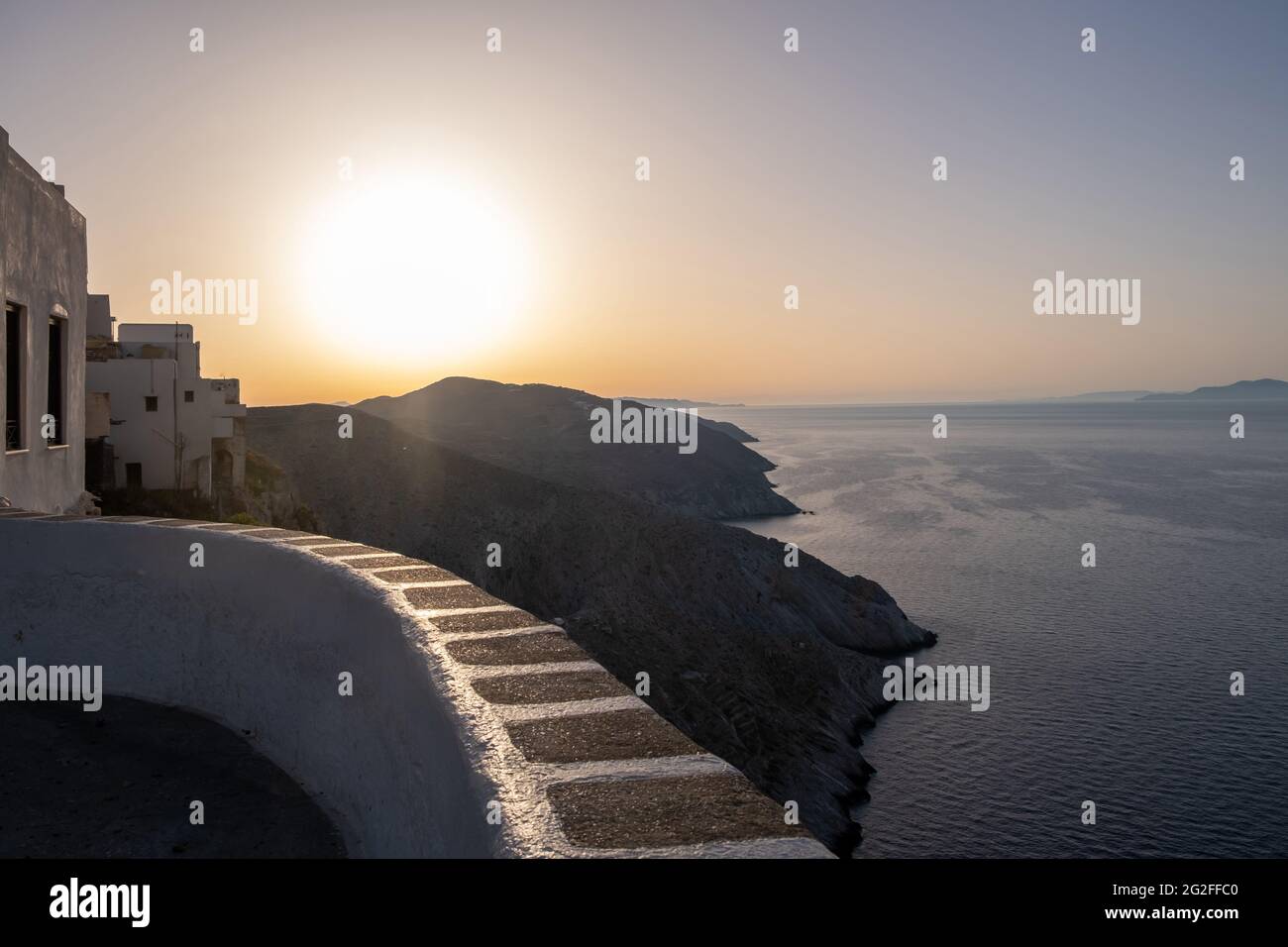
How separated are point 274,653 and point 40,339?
9478mm

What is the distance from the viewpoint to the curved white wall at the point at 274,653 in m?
3.37

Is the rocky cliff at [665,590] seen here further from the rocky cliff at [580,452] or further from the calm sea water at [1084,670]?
the rocky cliff at [580,452]

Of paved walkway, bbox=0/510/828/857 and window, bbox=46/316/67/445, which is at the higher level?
window, bbox=46/316/67/445

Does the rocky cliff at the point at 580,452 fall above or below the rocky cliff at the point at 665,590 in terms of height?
above

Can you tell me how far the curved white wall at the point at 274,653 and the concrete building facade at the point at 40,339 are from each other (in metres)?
4.92

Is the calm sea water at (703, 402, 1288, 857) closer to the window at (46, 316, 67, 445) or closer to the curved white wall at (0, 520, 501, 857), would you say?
the window at (46, 316, 67, 445)

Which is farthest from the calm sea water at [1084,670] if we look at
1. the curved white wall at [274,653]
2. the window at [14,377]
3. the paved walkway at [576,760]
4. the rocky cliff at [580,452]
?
the paved walkway at [576,760]

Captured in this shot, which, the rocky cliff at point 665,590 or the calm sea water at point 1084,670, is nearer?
the calm sea water at point 1084,670

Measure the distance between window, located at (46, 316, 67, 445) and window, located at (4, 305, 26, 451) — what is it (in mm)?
1573

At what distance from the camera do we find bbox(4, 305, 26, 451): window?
36.9ft

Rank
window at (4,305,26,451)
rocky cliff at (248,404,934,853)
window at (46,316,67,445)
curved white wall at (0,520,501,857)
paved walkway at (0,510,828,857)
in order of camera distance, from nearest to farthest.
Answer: paved walkway at (0,510,828,857), curved white wall at (0,520,501,857), window at (4,305,26,451), window at (46,316,67,445), rocky cliff at (248,404,934,853)

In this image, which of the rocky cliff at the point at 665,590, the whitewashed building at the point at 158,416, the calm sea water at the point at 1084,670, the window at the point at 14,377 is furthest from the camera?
the rocky cliff at the point at 665,590

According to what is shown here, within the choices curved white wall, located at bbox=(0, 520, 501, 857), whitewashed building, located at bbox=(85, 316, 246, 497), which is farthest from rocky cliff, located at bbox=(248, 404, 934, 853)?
curved white wall, located at bbox=(0, 520, 501, 857)
